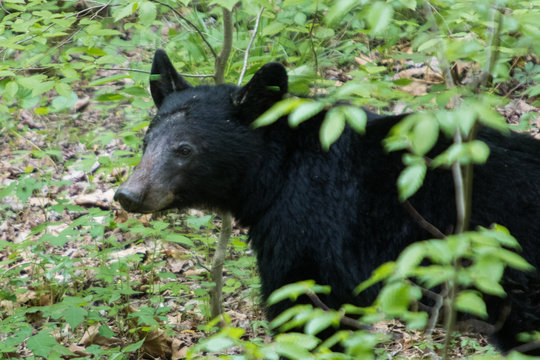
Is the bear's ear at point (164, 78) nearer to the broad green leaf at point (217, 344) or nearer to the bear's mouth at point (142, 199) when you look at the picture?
the bear's mouth at point (142, 199)

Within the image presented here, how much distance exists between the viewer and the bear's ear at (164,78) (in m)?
4.05

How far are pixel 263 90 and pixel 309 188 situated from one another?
69cm

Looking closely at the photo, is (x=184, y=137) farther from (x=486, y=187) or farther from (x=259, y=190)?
(x=486, y=187)

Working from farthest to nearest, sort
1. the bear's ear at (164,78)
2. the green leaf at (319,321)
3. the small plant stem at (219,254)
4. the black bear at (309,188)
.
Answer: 1. the small plant stem at (219,254)
2. the bear's ear at (164,78)
3. the black bear at (309,188)
4. the green leaf at (319,321)

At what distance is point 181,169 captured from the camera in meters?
3.73

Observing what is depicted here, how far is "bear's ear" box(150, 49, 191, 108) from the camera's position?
4055 millimetres

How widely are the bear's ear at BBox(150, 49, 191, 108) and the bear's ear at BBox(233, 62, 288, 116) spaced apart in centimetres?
53

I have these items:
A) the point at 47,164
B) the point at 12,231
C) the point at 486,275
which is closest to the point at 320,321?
the point at 486,275

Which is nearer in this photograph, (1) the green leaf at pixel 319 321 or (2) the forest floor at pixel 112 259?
(1) the green leaf at pixel 319 321

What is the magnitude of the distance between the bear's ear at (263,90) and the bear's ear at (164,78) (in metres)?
0.53

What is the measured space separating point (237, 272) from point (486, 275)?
3281mm

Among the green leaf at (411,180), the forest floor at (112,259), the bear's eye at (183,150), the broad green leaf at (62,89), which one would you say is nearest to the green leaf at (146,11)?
the broad green leaf at (62,89)

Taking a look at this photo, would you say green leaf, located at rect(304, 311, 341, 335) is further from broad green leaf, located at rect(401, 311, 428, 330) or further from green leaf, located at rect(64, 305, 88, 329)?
green leaf, located at rect(64, 305, 88, 329)

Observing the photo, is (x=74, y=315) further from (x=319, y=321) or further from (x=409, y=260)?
(x=409, y=260)
